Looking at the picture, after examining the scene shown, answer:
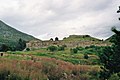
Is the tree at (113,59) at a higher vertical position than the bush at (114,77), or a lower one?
higher

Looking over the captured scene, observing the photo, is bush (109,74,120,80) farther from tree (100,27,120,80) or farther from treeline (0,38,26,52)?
treeline (0,38,26,52)

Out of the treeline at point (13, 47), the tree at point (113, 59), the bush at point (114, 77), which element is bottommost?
the bush at point (114, 77)

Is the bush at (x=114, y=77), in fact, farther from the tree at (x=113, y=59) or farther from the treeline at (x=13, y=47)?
the treeline at (x=13, y=47)

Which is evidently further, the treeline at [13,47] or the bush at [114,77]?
the treeline at [13,47]

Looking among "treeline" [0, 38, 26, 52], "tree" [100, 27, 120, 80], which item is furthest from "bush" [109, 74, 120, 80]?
"treeline" [0, 38, 26, 52]

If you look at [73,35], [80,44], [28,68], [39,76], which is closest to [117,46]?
[39,76]

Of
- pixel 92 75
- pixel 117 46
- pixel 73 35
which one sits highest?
pixel 73 35

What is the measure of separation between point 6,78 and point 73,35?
7575 cm

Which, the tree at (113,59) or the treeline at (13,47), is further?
the treeline at (13,47)

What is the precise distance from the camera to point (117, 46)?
83.7 ft

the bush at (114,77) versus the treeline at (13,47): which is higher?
the treeline at (13,47)

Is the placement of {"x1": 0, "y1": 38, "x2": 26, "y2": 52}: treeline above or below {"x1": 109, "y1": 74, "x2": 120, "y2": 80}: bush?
above

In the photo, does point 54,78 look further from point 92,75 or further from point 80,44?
point 80,44

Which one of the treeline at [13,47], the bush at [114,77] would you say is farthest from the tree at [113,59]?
the treeline at [13,47]
